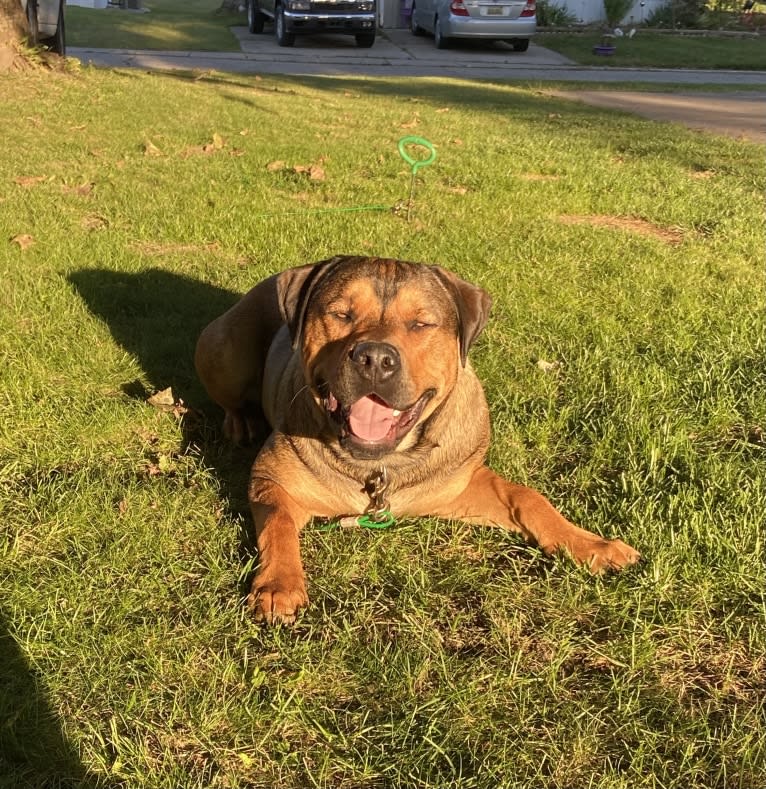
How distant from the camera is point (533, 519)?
3.18m

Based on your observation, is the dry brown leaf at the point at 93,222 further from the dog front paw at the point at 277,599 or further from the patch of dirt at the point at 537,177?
the dog front paw at the point at 277,599

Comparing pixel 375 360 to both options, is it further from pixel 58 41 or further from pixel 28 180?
pixel 58 41

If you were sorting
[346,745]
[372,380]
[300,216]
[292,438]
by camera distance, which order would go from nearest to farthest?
[346,745]
[372,380]
[292,438]
[300,216]

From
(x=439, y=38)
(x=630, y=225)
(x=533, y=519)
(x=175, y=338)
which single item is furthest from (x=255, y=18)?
(x=533, y=519)

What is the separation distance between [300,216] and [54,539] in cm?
461

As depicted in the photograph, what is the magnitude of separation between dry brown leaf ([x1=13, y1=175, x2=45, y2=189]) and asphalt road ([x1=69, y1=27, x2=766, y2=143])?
33.4 ft

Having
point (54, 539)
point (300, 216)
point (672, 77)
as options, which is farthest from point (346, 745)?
point (672, 77)

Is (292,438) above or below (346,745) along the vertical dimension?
above

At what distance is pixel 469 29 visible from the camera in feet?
77.3

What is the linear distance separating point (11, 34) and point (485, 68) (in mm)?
13265

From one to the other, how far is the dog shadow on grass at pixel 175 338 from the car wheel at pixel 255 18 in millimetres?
23774

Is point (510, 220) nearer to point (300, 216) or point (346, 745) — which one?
point (300, 216)

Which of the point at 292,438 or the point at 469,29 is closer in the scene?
the point at 292,438

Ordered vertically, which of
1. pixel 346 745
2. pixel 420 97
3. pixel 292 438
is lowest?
pixel 346 745
